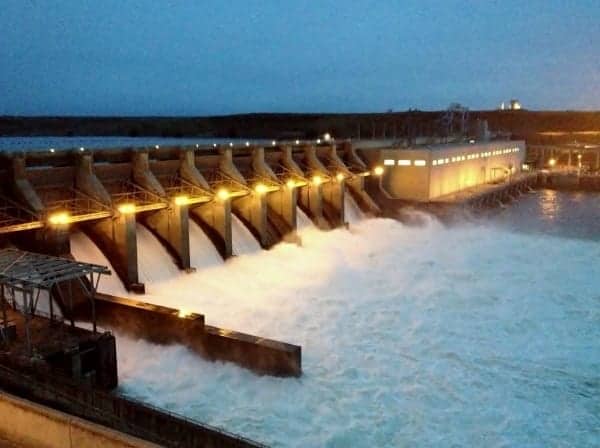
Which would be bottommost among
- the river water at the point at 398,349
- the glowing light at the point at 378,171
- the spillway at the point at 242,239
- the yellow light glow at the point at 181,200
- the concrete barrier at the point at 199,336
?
the river water at the point at 398,349

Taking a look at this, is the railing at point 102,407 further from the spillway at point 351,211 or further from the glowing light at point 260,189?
the spillway at point 351,211

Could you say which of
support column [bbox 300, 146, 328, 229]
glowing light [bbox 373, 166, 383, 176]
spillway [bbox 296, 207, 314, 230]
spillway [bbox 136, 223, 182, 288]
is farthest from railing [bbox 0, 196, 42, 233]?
glowing light [bbox 373, 166, 383, 176]

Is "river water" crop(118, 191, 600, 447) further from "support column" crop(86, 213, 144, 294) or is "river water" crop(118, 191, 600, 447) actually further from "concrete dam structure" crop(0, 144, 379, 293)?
"concrete dam structure" crop(0, 144, 379, 293)

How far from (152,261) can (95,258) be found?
1902 millimetres

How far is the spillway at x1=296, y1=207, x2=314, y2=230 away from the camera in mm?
24969

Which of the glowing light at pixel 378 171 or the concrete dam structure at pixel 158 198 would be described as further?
the glowing light at pixel 378 171

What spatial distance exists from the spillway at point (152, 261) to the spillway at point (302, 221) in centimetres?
776

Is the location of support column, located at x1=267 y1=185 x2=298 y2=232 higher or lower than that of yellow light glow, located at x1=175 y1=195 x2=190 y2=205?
lower

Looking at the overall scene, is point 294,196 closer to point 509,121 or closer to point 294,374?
point 294,374

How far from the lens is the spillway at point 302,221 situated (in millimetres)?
24969

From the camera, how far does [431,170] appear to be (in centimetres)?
3112

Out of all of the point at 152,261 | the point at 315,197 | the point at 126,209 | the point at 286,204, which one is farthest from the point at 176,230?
the point at 315,197

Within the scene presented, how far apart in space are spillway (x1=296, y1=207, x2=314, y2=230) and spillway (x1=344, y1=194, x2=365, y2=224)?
2.72 m

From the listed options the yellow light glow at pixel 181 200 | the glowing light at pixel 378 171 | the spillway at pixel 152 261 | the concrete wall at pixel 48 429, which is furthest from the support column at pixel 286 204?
the concrete wall at pixel 48 429
